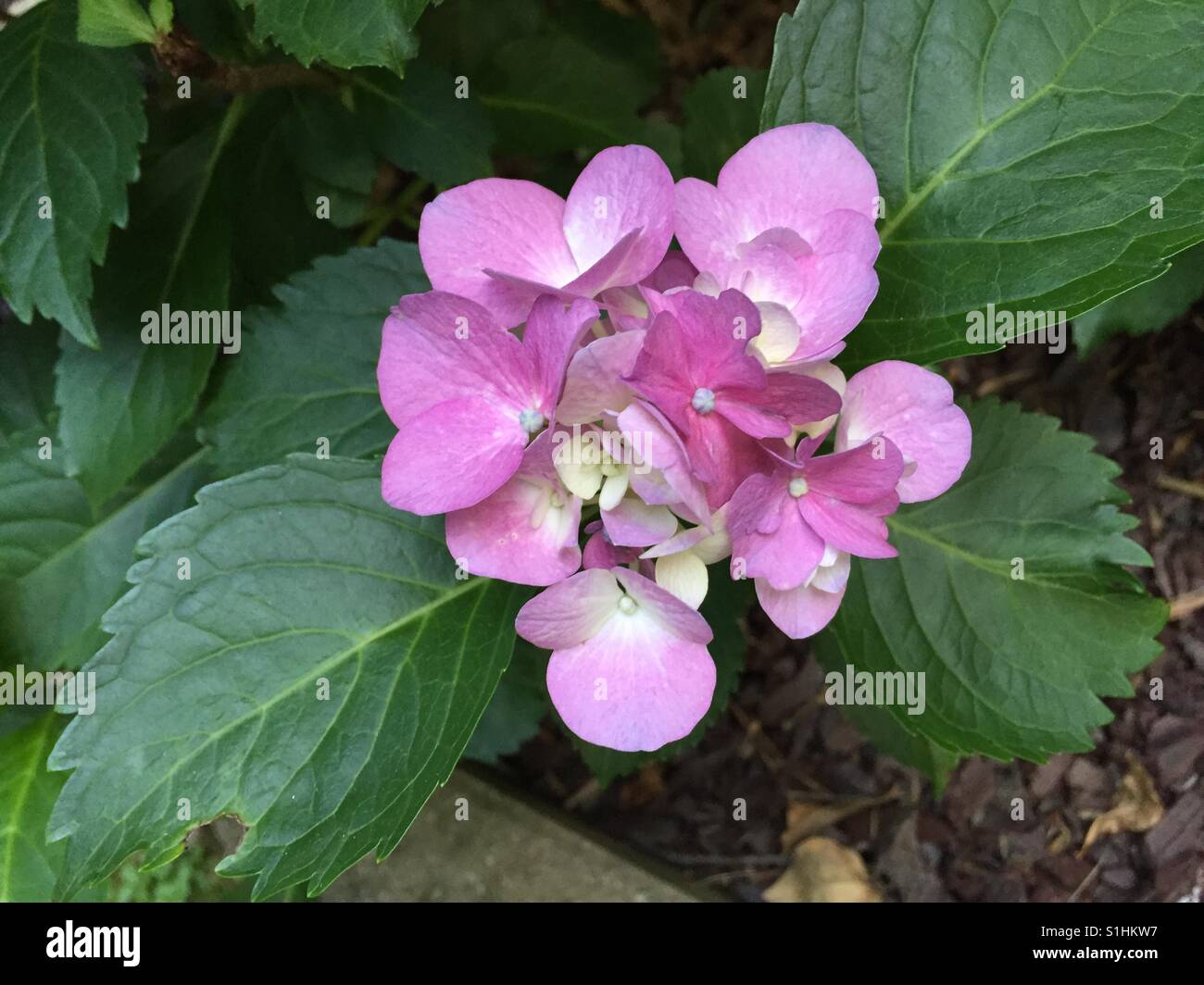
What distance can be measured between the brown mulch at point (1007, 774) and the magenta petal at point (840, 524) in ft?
2.68

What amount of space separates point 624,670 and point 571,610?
63 millimetres

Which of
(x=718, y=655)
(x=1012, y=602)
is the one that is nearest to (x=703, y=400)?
(x=1012, y=602)

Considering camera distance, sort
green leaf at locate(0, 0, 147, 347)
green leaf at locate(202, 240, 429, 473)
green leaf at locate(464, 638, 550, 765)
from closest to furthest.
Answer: green leaf at locate(0, 0, 147, 347) → green leaf at locate(202, 240, 429, 473) → green leaf at locate(464, 638, 550, 765)

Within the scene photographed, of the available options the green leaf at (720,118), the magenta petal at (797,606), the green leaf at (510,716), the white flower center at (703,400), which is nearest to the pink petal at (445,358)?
the white flower center at (703,400)

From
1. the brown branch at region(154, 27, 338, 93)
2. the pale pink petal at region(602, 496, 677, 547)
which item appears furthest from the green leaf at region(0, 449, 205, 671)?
the pale pink petal at region(602, 496, 677, 547)

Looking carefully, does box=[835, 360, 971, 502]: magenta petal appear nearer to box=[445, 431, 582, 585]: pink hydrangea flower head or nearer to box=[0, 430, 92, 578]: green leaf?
box=[445, 431, 582, 585]: pink hydrangea flower head

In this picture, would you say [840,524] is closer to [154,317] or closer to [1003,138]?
[1003,138]

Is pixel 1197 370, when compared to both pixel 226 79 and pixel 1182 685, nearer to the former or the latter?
pixel 1182 685

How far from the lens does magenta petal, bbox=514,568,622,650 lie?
0.66 m

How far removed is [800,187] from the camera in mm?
702

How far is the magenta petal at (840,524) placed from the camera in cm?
67

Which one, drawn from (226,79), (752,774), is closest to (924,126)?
(226,79)

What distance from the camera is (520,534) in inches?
27.8

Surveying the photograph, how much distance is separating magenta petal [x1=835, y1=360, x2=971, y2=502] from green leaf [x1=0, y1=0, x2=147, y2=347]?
0.65m
